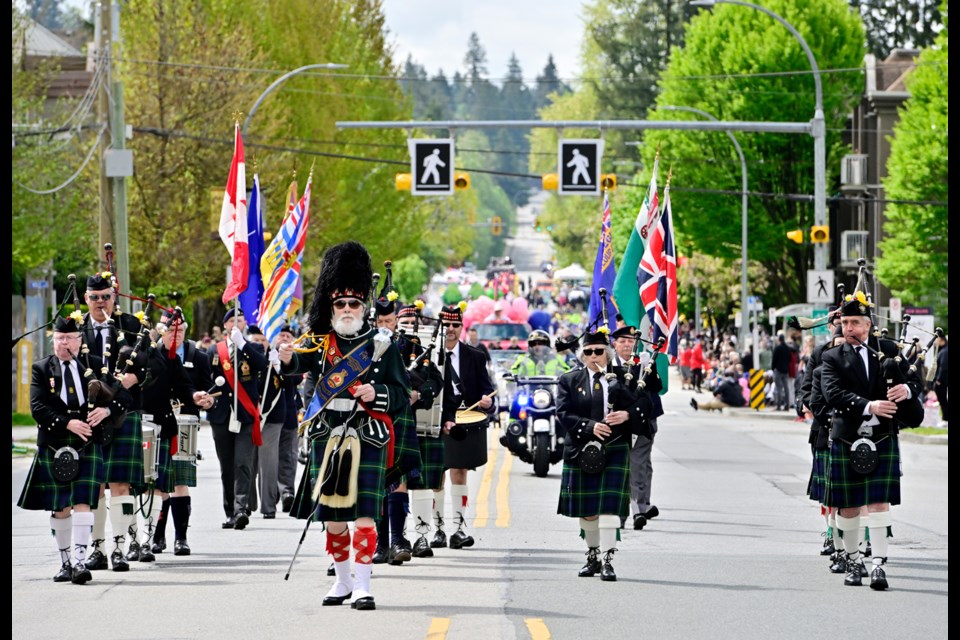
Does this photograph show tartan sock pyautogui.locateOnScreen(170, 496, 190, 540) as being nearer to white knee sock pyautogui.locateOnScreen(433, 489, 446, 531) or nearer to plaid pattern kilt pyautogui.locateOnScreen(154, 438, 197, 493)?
plaid pattern kilt pyautogui.locateOnScreen(154, 438, 197, 493)

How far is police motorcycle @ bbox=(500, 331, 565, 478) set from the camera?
2066 cm

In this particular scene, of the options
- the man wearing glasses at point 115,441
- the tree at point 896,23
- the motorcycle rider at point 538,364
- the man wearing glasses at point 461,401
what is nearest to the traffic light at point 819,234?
the motorcycle rider at point 538,364

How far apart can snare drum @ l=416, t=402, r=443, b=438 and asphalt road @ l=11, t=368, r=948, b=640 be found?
94cm

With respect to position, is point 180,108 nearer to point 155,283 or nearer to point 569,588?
point 155,283

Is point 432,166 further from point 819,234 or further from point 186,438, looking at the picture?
point 186,438

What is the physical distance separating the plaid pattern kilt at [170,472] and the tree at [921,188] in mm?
30456

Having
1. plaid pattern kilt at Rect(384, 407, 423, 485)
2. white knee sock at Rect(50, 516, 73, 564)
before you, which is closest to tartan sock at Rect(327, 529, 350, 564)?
plaid pattern kilt at Rect(384, 407, 423, 485)

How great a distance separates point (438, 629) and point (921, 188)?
34.8m

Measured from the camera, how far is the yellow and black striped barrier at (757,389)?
39844 millimetres

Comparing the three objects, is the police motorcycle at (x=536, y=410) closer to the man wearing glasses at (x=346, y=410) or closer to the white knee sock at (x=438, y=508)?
the white knee sock at (x=438, y=508)

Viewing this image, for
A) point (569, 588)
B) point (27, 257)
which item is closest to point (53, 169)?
point (27, 257)

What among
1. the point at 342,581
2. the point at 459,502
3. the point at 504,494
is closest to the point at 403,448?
the point at 342,581

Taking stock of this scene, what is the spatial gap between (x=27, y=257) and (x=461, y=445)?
1941 cm

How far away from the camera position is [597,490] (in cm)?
1183
